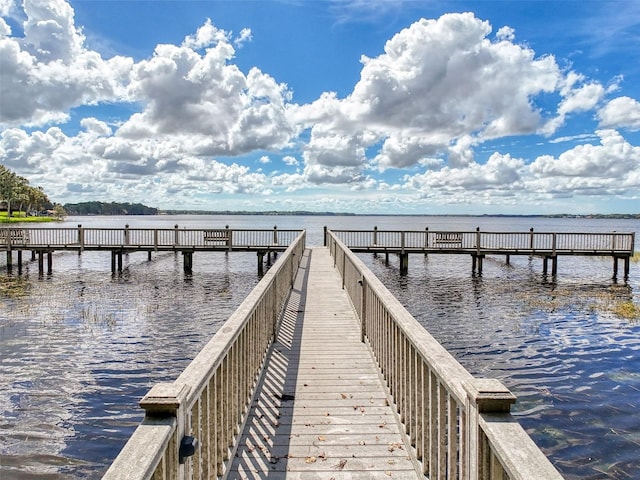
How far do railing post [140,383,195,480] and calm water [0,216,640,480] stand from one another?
15.7 ft

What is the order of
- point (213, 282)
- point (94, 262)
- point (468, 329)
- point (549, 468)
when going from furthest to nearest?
point (94, 262)
point (213, 282)
point (468, 329)
point (549, 468)

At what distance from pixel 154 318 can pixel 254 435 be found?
11488 mm

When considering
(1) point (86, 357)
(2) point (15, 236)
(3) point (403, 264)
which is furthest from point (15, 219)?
(1) point (86, 357)

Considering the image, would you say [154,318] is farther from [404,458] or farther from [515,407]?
[404,458]

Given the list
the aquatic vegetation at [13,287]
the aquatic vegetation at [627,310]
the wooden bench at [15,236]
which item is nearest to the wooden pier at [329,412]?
the aquatic vegetation at [627,310]

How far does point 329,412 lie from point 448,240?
22437 mm

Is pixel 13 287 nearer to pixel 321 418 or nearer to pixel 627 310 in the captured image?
pixel 321 418

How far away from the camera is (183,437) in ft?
7.65

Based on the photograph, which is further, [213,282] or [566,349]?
[213,282]

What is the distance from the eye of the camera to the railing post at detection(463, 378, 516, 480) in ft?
7.11

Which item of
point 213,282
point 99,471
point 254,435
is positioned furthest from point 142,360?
point 213,282

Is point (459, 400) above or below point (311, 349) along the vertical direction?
above

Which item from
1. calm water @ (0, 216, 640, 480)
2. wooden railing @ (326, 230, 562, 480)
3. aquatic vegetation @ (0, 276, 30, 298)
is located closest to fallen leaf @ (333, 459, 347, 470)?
wooden railing @ (326, 230, 562, 480)

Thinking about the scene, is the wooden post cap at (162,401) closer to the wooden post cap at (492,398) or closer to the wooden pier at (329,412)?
the wooden pier at (329,412)
